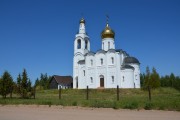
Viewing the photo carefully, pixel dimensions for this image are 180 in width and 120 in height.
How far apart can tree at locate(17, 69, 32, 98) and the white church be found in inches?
889

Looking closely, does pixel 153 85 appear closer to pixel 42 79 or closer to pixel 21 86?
pixel 21 86

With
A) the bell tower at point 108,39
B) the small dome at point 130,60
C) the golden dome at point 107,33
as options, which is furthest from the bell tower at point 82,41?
the small dome at point 130,60

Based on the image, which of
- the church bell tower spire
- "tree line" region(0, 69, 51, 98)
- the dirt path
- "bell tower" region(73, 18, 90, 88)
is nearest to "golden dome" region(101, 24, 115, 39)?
"bell tower" region(73, 18, 90, 88)

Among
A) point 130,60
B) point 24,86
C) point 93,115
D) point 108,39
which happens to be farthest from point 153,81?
point 93,115

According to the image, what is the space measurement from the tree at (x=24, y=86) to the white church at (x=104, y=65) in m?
22.6

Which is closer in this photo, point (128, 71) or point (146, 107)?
point (146, 107)

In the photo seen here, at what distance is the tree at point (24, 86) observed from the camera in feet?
78.5

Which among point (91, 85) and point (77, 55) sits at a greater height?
point (77, 55)

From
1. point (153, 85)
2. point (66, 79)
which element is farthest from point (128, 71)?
point (66, 79)

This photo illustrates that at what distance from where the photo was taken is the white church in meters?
44.8

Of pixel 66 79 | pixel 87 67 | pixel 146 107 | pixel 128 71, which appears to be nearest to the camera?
pixel 146 107

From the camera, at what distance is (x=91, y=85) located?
4700 centimetres

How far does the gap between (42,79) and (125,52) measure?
115 ft

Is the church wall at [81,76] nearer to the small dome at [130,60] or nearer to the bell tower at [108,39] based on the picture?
the bell tower at [108,39]
